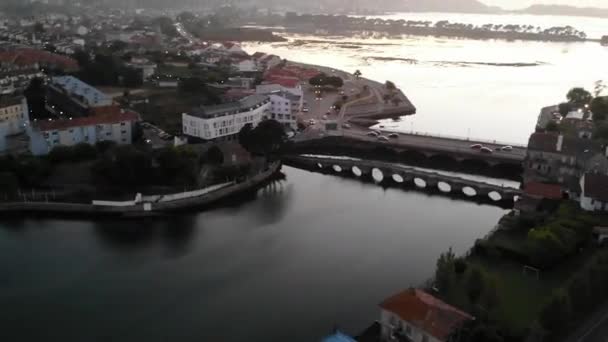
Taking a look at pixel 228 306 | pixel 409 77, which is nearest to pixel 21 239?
pixel 228 306

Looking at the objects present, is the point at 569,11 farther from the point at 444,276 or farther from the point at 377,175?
the point at 444,276

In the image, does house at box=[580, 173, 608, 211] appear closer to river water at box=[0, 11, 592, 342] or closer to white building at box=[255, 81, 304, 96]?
river water at box=[0, 11, 592, 342]

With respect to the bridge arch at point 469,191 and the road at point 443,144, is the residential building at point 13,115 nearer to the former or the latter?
the road at point 443,144

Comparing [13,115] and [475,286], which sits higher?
[13,115]

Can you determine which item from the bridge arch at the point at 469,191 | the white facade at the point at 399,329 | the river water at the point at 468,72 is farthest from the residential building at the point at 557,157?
the white facade at the point at 399,329

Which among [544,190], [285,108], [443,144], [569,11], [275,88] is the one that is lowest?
[443,144]

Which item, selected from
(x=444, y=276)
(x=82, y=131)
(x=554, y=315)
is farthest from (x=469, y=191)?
(x=82, y=131)

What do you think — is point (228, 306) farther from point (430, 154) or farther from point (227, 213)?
point (430, 154)
